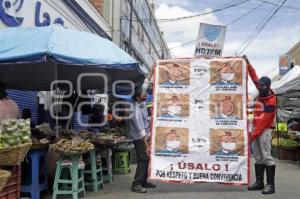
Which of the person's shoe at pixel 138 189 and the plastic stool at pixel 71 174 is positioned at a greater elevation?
the plastic stool at pixel 71 174

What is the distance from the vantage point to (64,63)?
743cm

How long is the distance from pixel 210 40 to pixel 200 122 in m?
7.96

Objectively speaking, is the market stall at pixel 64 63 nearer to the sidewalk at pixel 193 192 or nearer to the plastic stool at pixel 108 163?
the plastic stool at pixel 108 163

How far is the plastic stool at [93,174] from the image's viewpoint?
29.2 feet

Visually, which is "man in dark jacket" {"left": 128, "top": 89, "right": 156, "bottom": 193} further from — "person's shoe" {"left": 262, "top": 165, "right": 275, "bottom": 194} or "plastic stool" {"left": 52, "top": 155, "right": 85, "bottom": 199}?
"person's shoe" {"left": 262, "top": 165, "right": 275, "bottom": 194}

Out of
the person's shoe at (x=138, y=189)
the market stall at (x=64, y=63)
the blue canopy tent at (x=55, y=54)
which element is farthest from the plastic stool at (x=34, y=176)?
the person's shoe at (x=138, y=189)

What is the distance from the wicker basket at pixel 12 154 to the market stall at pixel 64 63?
0.06m

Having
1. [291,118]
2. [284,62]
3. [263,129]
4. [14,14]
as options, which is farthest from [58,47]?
[284,62]

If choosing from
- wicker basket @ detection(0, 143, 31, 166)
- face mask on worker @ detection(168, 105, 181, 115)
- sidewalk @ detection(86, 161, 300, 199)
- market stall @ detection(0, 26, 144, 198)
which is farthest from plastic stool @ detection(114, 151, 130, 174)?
wicker basket @ detection(0, 143, 31, 166)

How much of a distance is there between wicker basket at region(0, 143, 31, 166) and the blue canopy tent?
144 cm

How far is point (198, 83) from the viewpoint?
9.14 m

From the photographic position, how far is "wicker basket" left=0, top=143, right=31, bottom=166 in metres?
6.24

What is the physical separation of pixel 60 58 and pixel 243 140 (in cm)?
385

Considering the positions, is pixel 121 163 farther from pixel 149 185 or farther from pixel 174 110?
pixel 174 110
